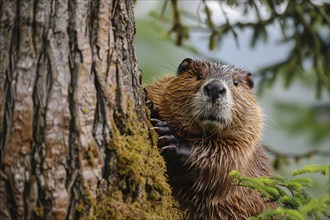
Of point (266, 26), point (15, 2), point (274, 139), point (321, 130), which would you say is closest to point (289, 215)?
point (15, 2)

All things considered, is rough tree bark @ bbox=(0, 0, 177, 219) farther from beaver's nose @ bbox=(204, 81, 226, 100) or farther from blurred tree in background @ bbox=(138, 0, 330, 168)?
blurred tree in background @ bbox=(138, 0, 330, 168)

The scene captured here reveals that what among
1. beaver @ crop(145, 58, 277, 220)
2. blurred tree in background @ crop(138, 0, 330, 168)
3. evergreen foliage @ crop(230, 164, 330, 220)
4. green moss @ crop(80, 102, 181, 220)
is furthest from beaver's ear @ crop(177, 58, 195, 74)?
evergreen foliage @ crop(230, 164, 330, 220)

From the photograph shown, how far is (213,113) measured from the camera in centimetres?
521

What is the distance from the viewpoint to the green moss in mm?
3756

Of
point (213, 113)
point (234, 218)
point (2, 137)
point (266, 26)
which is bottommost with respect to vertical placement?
point (234, 218)

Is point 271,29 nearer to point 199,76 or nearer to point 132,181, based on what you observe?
point 199,76

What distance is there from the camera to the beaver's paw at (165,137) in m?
4.89

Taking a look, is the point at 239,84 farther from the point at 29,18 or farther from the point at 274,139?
the point at 274,139

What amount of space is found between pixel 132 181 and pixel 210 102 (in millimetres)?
1455

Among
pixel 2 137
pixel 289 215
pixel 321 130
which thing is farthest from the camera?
pixel 321 130

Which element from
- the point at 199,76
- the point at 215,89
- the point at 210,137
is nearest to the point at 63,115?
the point at 215,89

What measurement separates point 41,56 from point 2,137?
487 mm

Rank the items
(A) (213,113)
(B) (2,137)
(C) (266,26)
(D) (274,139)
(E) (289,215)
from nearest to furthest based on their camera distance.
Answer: (B) (2,137)
(E) (289,215)
(A) (213,113)
(C) (266,26)
(D) (274,139)

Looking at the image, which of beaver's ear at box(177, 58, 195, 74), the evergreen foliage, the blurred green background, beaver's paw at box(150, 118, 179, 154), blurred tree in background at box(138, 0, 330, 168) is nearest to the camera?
the evergreen foliage
